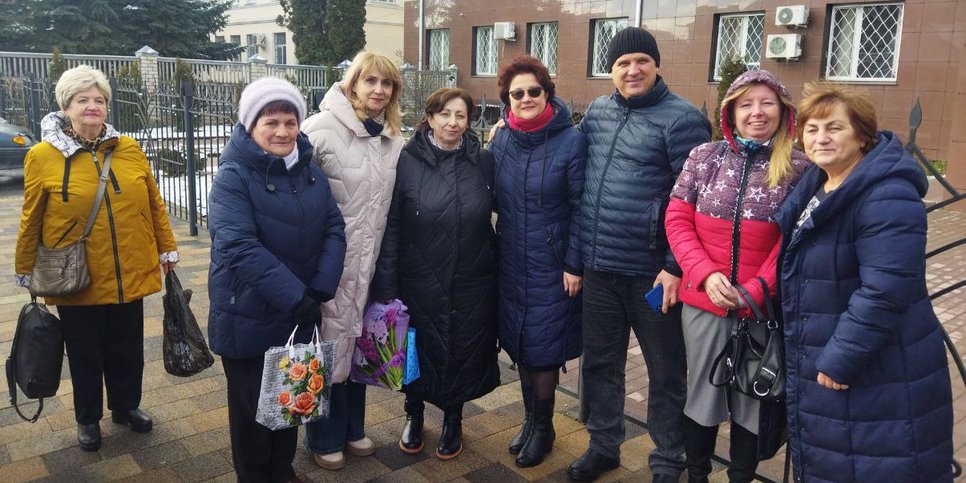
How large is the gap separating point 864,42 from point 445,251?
53.4ft

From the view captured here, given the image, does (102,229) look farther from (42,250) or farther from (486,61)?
(486,61)

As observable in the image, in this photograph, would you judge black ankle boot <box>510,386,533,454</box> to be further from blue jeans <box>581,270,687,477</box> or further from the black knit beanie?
the black knit beanie

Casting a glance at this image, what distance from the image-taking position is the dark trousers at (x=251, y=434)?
3.00 meters

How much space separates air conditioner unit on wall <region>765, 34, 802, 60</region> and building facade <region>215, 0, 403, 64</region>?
23.5 m

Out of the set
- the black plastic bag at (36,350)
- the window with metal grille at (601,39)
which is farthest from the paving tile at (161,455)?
the window with metal grille at (601,39)

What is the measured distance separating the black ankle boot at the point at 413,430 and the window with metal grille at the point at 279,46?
41.1 meters

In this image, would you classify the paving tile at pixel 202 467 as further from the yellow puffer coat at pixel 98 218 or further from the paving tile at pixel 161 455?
the yellow puffer coat at pixel 98 218

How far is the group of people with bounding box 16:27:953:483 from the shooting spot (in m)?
2.34

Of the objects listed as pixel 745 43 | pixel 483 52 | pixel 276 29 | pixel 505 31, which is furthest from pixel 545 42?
pixel 276 29

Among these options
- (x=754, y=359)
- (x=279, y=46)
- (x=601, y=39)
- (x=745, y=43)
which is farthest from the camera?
(x=279, y=46)

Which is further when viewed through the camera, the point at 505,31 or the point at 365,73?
the point at 505,31

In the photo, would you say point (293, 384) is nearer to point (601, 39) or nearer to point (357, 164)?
point (357, 164)

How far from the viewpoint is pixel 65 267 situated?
11.0 feet

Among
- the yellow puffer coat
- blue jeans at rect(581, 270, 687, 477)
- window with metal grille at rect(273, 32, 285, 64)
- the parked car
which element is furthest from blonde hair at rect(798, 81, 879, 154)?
window with metal grille at rect(273, 32, 285, 64)
